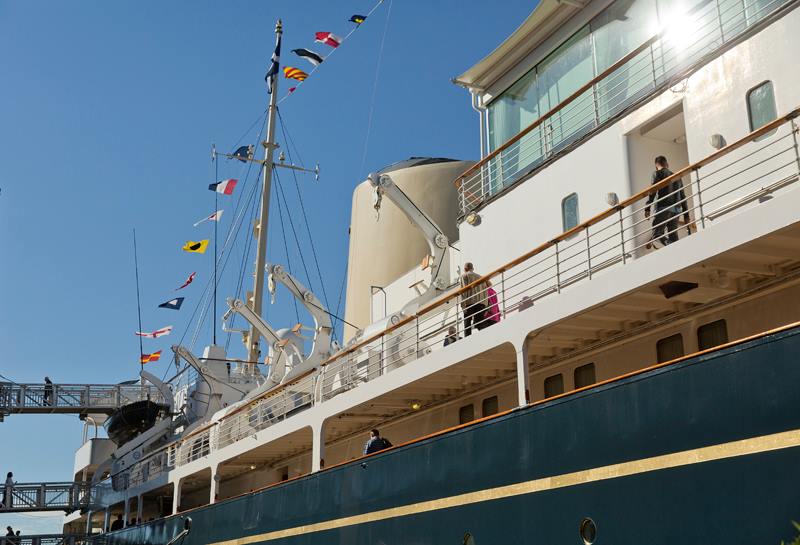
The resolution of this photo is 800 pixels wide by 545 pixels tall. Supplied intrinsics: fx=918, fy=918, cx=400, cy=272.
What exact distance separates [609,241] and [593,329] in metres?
1.43

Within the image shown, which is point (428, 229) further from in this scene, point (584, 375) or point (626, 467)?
point (626, 467)

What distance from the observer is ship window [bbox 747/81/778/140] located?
995 cm

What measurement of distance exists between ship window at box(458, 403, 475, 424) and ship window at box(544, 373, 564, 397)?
1.62 m

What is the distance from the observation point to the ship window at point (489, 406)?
12.8m

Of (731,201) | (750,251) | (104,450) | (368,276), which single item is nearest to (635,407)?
(750,251)

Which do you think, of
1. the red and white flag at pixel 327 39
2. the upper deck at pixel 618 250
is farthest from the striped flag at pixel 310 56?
the upper deck at pixel 618 250

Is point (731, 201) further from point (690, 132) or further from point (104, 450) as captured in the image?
point (104, 450)

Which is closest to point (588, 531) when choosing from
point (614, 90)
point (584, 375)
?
point (584, 375)

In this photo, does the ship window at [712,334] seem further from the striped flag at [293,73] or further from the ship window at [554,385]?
the striped flag at [293,73]

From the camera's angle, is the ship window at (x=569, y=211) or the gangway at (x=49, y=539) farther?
the gangway at (x=49, y=539)

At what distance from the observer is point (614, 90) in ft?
41.4

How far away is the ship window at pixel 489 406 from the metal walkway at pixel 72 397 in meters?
18.2

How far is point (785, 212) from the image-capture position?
763cm

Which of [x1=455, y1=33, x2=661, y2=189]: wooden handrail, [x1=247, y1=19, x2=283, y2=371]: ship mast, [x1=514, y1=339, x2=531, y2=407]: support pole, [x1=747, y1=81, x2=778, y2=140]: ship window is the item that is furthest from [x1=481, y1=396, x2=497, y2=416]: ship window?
[x1=247, y1=19, x2=283, y2=371]: ship mast
